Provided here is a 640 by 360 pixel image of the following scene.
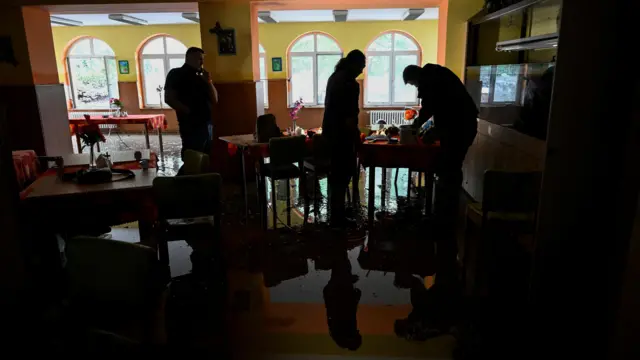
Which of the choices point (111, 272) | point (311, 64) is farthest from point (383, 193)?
point (311, 64)

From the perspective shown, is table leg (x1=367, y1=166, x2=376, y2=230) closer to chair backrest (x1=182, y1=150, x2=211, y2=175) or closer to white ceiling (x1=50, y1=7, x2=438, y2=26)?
chair backrest (x1=182, y1=150, x2=211, y2=175)

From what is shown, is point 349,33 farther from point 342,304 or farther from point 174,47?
point 342,304

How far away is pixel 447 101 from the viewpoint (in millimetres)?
3848

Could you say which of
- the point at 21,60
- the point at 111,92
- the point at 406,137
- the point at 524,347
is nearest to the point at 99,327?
the point at 524,347

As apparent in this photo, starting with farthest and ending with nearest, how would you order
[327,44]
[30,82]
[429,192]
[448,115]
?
[327,44], [30,82], [429,192], [448,115]

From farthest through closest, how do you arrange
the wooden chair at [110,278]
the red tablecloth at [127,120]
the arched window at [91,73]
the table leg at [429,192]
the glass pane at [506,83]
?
the arched window at [91,73], the red tablecloth at [127,120], the table leg at [429,192], the glass pane at [506,83], the wooden chair at [110,278]

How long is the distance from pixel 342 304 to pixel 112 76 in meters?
11.3

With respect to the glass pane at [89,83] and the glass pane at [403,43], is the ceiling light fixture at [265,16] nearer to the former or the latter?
the glass pane at [403,43]

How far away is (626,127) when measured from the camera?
4.56 feet

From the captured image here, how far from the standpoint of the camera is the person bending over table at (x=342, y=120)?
13.0 feet

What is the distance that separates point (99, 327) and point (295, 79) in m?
9.85

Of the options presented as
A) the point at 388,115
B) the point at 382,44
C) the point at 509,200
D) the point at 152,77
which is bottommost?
the point at 388,115

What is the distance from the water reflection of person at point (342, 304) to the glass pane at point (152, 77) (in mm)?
9931

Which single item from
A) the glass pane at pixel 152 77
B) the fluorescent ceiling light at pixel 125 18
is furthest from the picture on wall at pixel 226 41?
the glass pane at pixel 152 77
